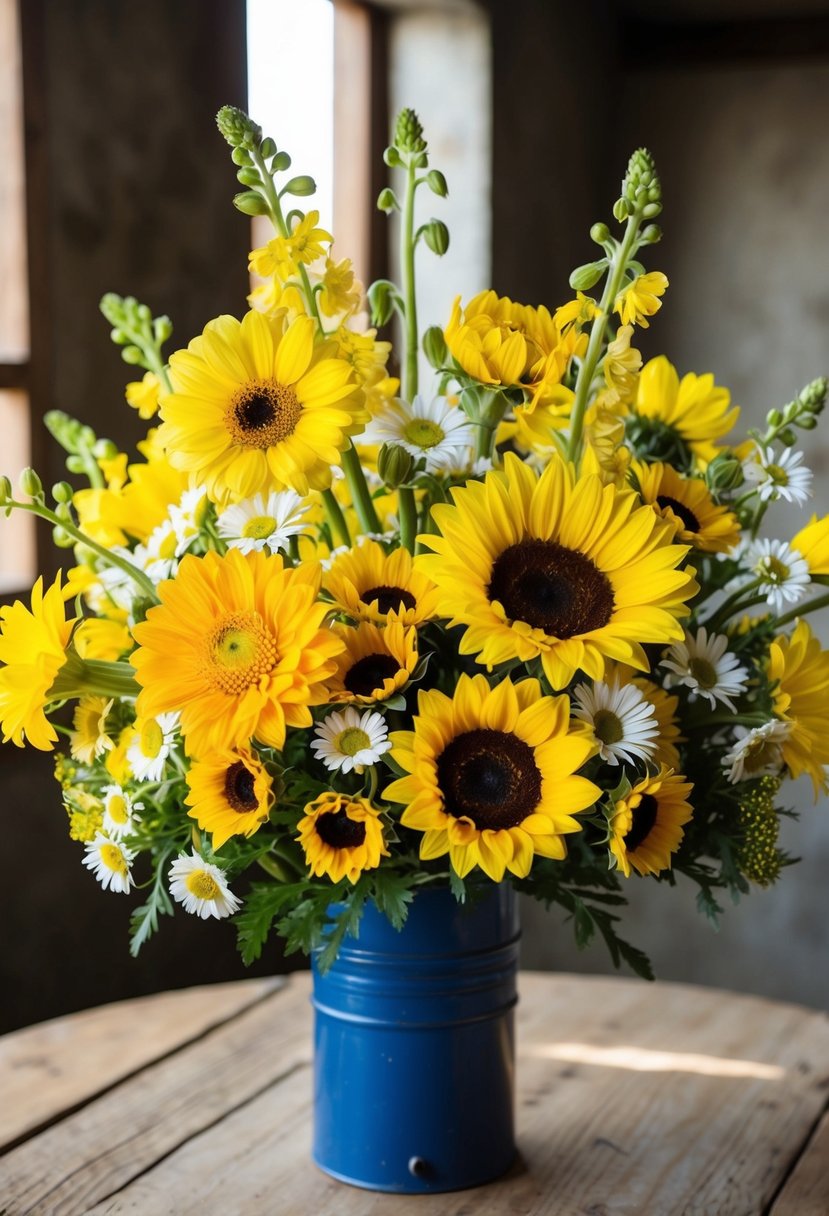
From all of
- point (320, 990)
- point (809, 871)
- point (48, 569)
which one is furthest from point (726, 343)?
point (320, 990)

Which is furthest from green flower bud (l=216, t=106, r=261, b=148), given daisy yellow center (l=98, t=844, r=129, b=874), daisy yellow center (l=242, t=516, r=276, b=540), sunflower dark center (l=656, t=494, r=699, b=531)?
daisy yellow center (l=98, t=844, r=129, b=874)

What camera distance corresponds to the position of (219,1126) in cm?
109

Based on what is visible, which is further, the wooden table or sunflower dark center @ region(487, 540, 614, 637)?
the wooden table

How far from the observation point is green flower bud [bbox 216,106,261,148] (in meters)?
0.79

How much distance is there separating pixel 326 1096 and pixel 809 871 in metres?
2.60

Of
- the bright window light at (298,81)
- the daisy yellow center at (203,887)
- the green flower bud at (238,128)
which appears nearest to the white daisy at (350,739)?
the daisy yellow center at (203,887)

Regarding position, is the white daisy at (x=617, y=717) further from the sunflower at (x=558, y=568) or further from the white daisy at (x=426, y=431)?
the white daisy at (x=426, y=431)

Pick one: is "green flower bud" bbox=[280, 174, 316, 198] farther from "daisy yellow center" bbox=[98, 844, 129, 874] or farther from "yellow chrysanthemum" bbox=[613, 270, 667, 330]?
"daisy yellow center" bbox=[98, 844, 129, 874]

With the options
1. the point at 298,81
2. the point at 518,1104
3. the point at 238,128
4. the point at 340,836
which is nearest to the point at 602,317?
the point at 238,128

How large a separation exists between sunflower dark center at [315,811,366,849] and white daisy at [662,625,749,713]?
211 mm

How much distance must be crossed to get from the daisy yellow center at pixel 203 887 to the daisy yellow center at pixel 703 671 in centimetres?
32

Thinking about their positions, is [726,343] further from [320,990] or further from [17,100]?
[320,990]

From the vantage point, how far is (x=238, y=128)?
79 centimetres

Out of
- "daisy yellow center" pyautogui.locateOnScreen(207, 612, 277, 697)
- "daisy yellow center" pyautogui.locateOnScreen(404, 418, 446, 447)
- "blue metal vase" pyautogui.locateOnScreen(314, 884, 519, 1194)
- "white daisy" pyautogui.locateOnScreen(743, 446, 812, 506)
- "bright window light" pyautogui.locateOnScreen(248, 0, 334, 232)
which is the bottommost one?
"blue metal vase" pyautogui.locateOnScreen(314, 884, 519, 1194)
